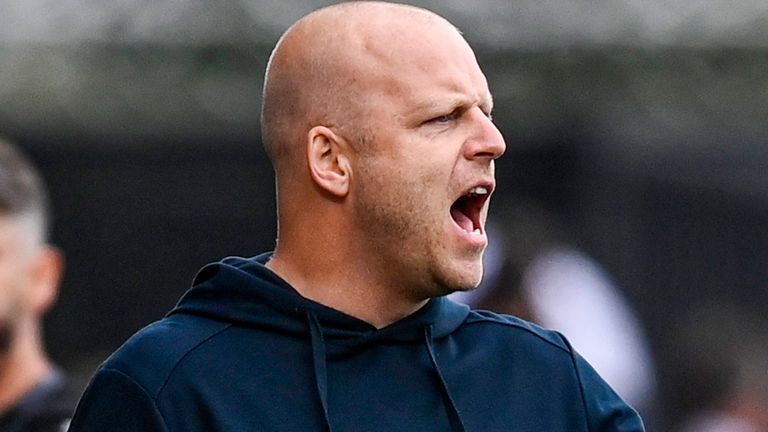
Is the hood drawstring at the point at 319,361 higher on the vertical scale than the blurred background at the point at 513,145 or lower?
higher

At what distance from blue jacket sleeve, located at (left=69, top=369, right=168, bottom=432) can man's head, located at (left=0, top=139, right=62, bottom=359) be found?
2.29 metres

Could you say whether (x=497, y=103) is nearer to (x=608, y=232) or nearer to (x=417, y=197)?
(x=608, y=232)

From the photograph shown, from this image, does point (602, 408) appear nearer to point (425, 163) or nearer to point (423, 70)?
point (425, 163)

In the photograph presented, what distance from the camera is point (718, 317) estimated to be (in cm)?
964

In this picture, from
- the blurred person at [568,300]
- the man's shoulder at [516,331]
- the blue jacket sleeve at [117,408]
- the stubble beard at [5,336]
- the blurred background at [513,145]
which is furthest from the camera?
the blurred background at [513,145]

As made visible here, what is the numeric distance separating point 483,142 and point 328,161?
273 mm

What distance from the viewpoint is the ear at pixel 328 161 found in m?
3.36

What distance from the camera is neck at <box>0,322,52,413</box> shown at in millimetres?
5270

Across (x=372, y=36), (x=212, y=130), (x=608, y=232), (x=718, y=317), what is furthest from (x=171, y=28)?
(x=372, y=36)

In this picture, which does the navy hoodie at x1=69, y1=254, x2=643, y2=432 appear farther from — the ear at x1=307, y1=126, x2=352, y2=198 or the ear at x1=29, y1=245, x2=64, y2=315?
the ear at x1=29, y1=245, x2=64, y2=315

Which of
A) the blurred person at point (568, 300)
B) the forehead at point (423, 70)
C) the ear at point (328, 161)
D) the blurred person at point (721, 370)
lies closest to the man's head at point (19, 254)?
the blurred person at point (568, 300)

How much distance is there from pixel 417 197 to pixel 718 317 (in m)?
6.57

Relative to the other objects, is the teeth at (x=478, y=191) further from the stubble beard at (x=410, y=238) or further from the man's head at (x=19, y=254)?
the man's head at (x=19, y=254)

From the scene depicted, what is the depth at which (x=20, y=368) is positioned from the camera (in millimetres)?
5344
